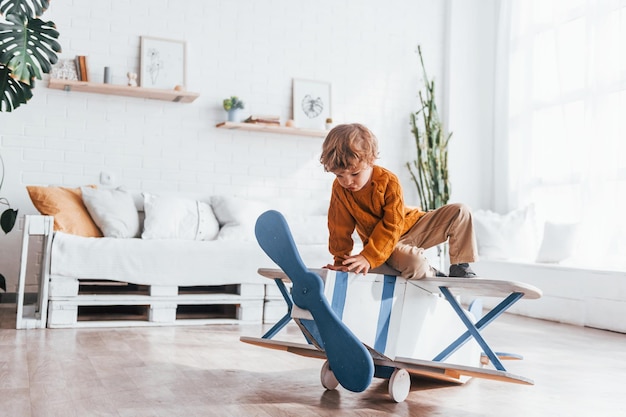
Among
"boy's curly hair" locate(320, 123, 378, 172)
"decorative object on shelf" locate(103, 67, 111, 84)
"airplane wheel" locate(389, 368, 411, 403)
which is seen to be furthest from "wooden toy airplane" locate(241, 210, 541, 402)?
"decorative object on shelf" locate(103, 67, 111, 84)

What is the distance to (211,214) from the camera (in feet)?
15.4

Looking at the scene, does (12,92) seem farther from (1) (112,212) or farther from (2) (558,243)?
(2) (558,243)

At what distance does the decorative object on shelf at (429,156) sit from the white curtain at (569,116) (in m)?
0.59

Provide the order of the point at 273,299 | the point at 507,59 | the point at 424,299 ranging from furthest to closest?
the point at 507,59, the point at 273,299, the point at 424,299

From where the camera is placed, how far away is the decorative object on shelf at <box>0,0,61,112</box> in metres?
3.84

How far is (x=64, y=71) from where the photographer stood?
4.69 meters

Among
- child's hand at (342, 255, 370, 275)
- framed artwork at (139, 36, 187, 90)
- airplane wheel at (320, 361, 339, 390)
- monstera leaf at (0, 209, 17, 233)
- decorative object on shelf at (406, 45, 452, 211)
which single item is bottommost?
airplane wheel at (320, 361, 339, 390)

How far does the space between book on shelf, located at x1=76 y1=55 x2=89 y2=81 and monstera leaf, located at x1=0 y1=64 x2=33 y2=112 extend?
738 mm

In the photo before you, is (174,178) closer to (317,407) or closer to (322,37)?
(322,37)

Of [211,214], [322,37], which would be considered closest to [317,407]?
[211,214]

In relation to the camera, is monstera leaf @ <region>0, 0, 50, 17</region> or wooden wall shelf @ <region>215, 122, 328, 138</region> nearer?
monstera leaf @ <region>0, 0, 50, 17</region>

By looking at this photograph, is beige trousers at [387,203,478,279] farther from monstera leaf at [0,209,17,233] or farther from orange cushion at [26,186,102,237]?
monstera leaf at [0,209,17,233]

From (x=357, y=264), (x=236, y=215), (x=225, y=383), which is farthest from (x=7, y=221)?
(x=357, y=264)

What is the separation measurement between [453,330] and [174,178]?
320 centimetres
